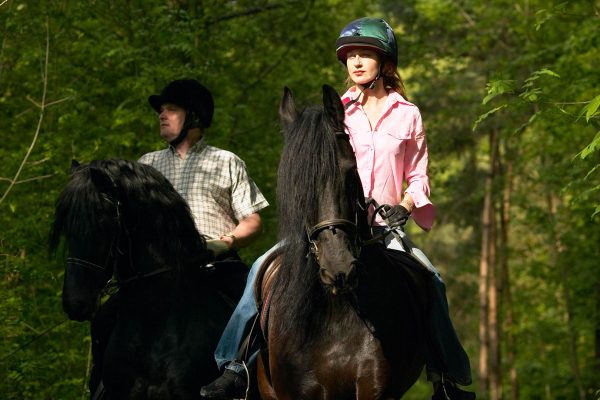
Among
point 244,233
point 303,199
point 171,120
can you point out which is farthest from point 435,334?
point 171,120

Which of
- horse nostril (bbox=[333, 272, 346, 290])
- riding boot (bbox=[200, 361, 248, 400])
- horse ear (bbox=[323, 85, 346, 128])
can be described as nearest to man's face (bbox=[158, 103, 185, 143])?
riding boot (bbox=[200, 361, 248, 400])

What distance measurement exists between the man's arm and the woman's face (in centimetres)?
210

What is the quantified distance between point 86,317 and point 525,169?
25.3 meters

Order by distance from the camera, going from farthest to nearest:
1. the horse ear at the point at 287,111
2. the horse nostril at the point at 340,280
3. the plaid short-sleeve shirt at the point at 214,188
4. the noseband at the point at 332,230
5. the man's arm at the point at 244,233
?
1. the plaid short-sleeve shirt at the point at 214,188
2. the man's arm at the point at 244,233
3. the horse ear at the point at 287,111
4. the noseband at the point at 332,230
5. the horse nostril at the point at 340,280

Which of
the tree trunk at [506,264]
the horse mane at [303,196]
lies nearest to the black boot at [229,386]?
the horse mane at [303,196]

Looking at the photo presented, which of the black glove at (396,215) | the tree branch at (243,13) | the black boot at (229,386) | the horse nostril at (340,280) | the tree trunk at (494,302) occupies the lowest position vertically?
the tree trunk at (494,302)

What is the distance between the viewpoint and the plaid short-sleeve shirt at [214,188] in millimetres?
8914

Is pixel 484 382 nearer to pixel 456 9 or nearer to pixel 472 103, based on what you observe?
pixel 472 103

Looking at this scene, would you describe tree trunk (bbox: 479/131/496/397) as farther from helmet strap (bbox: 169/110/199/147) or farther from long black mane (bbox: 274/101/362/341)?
long black mane (bbox: 274/101/362/341)

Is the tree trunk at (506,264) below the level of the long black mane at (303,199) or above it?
below

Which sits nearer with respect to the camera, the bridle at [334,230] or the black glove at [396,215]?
the bridle at [334,230]

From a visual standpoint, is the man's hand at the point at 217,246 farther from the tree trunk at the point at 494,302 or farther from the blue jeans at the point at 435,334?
the tree trunk at the point at 494,302

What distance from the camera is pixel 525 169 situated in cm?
3144

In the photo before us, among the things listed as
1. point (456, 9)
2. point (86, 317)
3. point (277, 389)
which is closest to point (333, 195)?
point (277, 389)
